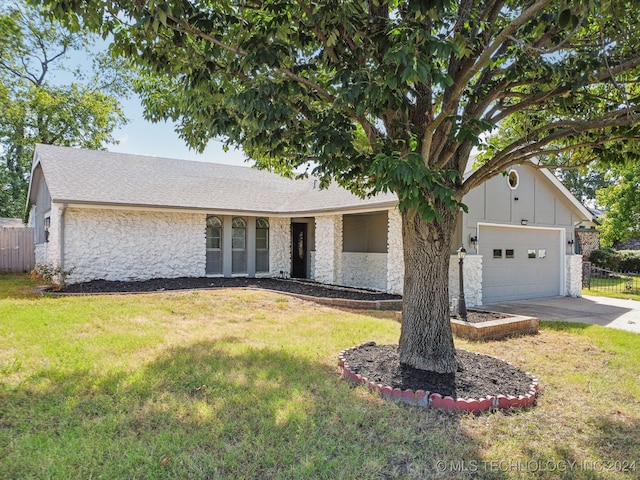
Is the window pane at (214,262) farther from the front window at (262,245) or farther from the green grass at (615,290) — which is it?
the green grass at (615,290)

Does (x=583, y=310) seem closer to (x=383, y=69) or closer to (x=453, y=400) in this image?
(x=453, y=400)

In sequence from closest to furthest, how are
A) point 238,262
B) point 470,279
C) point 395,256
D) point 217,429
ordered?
point 217,429 → point 470,279 → point 395,256 → point 238,262

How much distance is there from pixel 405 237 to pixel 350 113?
175cm

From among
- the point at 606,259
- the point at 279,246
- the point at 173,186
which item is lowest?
the point at 606,259

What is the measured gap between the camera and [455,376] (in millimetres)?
4898

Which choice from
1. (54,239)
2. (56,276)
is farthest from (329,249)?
(54,239)

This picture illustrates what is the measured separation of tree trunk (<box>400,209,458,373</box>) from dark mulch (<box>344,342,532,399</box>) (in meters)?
0.17

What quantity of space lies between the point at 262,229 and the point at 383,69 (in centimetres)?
1261

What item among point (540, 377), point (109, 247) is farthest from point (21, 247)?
point (540, 377)

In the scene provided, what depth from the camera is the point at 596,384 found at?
5.09 metres

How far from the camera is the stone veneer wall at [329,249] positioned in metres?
14.0

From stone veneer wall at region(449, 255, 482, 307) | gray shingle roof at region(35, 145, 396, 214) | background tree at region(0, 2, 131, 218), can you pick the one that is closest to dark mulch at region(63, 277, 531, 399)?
stone veneer wall at region(449, 255, 482, 307)

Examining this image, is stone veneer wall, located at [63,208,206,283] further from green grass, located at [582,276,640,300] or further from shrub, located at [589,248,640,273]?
shrub, located at [589,248,640,273]

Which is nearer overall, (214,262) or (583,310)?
(583,310)
